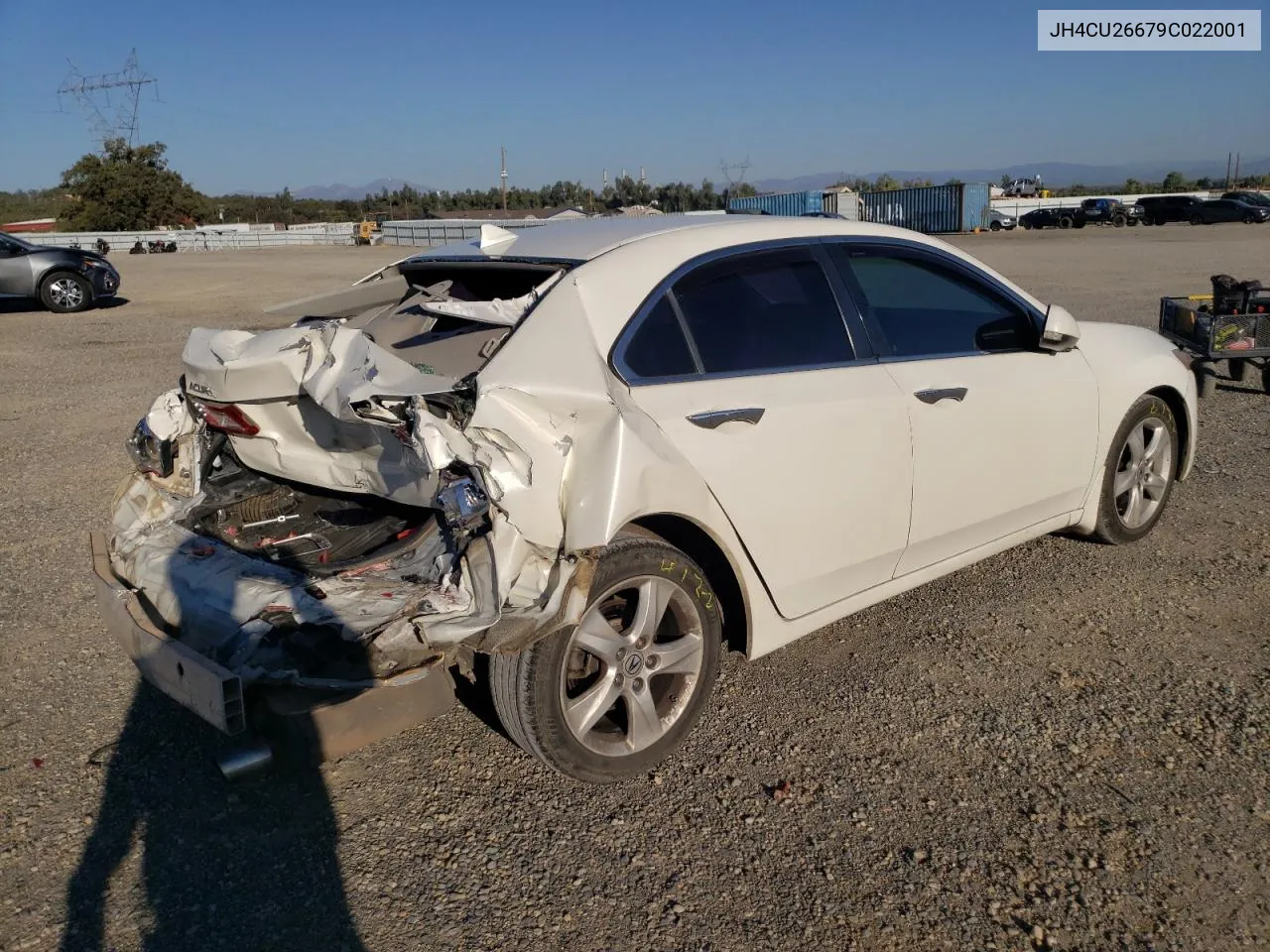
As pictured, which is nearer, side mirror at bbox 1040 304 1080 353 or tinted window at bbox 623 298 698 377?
tinted window at bbox 623 298 698 377

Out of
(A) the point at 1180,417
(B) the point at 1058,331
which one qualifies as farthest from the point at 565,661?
(A) the point at 1180,417

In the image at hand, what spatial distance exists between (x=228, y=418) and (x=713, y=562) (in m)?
1.88

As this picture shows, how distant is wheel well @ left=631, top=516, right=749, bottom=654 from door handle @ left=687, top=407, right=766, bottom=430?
32 centimetres

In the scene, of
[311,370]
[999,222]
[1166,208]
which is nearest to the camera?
[311,370]


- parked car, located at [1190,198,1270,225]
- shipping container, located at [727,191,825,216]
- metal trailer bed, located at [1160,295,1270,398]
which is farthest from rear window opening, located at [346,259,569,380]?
parked car, located at [1190,198,1270,225]

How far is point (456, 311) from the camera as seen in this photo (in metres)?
3.43

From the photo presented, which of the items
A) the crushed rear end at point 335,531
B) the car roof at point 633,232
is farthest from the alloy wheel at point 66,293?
the car roof at point 633,232

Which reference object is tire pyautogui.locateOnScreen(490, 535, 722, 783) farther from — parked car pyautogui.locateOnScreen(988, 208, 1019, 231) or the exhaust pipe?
parked car pyautogui.locateOnScreen(988, 208, 1019, 231)

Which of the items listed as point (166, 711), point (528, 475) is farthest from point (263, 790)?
point (528, 475)

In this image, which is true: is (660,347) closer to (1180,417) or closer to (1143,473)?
(1143,473)

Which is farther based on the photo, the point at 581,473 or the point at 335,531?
the point at 335,531

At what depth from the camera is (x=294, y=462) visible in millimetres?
3838

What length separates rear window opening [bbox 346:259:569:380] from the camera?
339 centimetres

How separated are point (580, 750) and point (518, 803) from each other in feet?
1.01
